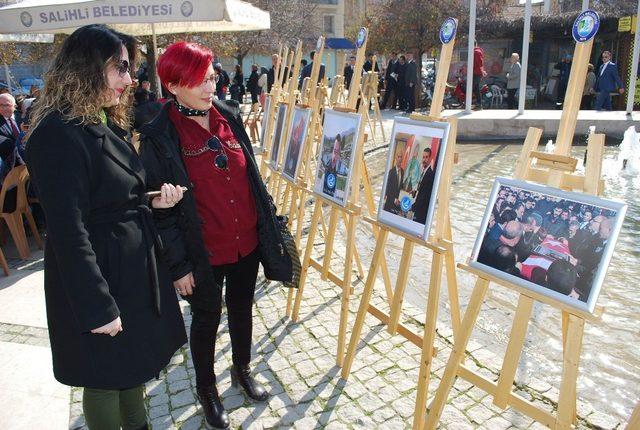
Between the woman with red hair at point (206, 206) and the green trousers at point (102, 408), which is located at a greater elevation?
the woman with red hair at point (206, 206)

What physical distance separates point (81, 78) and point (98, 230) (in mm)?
561

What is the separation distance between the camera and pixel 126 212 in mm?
2000

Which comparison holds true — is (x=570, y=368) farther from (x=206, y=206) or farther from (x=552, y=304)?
(x=206, y=206)

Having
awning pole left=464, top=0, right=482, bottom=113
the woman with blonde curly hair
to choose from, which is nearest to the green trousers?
the woman with blonde curly hair

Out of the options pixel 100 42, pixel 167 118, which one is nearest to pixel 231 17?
pixel 167 118

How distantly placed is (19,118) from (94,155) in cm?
737

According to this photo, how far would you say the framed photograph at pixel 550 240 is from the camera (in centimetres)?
185

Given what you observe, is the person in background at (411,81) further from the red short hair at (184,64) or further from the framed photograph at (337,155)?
the red short hair at (184,64)

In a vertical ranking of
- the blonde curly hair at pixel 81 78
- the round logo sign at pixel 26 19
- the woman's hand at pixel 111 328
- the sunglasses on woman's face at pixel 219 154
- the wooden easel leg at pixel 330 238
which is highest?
the round logo sign at pixel 26 19

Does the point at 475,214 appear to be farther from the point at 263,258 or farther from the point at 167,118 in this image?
the point at 167,118

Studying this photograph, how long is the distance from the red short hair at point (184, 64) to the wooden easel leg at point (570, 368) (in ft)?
6.13

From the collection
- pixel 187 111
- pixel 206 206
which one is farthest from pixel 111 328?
pixel 187 111

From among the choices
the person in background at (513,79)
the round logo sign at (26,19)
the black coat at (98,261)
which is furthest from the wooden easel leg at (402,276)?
the person in background at (513,79)

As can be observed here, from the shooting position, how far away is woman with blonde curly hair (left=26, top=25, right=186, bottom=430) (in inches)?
70.1
